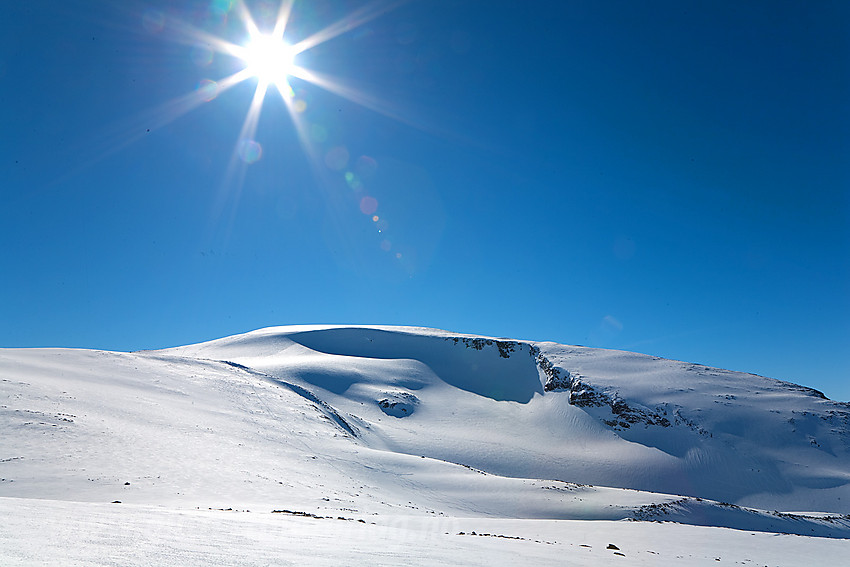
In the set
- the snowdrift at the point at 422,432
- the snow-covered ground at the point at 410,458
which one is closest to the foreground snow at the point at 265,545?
the snow-covered ground at the point at 410,458

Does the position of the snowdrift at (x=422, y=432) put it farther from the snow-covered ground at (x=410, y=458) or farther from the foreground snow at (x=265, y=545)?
the foreground snow at (x=265, y=545)

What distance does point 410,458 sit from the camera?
32125 millimetres

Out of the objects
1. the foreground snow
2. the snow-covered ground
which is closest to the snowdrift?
the snow-covered ground

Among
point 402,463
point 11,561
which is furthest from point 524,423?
point 11,561

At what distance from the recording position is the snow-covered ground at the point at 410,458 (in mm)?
8383

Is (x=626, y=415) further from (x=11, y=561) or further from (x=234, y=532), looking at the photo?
(x=11, y=561)

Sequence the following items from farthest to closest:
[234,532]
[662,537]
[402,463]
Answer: [402,463]
[662,537]
[234,532]

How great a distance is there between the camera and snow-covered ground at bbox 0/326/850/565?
8383 millimetres

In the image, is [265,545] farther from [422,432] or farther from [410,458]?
[422,432]

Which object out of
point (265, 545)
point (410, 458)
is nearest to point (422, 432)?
point (410, 458)

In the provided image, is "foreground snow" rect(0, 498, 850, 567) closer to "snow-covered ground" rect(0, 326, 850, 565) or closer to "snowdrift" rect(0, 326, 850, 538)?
"snow-covered ground" rect(0, 326, 850, 565)

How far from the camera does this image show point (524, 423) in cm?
5966

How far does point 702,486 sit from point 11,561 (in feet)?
188

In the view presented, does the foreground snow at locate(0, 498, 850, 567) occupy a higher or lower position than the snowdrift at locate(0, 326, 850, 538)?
lower
